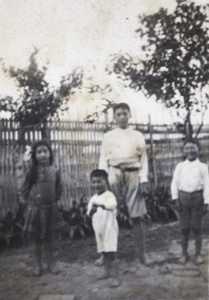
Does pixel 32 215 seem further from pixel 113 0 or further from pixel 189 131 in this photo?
pixel 113 0

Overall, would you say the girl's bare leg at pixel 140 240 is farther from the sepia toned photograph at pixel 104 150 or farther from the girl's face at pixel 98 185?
the girl's face at pixel 98 185

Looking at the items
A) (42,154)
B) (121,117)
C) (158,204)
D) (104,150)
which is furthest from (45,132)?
(158,204)

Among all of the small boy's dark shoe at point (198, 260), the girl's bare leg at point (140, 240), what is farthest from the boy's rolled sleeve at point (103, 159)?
the small boy's dark shoe at point (198, 260)

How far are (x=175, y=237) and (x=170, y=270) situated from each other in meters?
0.22

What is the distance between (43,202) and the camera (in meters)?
2.51

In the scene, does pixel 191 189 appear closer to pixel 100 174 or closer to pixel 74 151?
pixel 100 174

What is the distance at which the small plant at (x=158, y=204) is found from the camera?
265 centimetres

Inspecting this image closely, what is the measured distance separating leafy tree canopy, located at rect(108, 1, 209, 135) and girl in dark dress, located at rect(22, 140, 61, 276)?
0.78 meters

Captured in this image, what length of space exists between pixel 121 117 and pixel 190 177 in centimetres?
62

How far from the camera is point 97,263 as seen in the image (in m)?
2.53

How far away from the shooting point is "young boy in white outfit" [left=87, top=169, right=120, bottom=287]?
2539mm

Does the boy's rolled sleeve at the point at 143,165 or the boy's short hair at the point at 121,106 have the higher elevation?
the boy's short hair at the point at 121,106

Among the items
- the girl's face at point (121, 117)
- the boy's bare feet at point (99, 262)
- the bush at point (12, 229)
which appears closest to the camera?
the bush at point (12, 229)

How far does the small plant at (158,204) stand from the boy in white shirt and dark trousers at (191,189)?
0.27 ft
